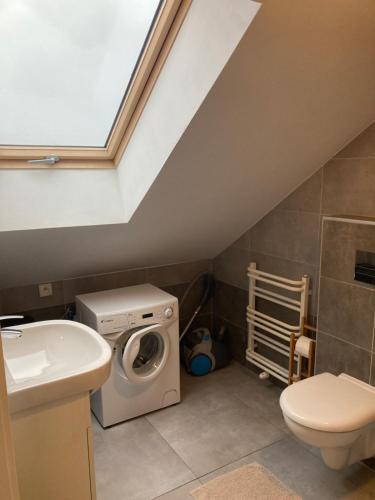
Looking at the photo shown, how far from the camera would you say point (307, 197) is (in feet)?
8.43

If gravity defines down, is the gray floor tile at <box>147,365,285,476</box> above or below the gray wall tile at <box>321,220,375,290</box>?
below

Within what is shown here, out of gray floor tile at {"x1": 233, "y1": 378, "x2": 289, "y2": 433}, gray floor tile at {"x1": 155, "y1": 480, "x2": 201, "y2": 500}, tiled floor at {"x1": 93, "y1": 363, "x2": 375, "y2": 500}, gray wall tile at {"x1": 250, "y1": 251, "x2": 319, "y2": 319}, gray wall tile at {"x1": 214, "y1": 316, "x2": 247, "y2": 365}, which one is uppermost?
gray wall tile at {"x1": 250, "y1": 251, "x2": 319, "y2": 319}

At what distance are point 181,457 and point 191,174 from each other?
159 cm

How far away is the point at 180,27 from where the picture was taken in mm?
1659

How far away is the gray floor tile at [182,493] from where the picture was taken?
2.03m

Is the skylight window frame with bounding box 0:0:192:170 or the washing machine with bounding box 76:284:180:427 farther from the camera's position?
the washing machine with bounding box 76:284:180:427

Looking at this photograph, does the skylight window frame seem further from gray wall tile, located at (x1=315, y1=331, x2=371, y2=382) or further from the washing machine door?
gray wall tile, located at (x1=315, y1=331, x2=371, y2=382)

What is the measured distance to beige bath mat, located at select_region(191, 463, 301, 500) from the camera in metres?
2.01

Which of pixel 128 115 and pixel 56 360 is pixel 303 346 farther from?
pixel 128 115

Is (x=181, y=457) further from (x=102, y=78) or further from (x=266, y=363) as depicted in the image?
(x=102, y=78)

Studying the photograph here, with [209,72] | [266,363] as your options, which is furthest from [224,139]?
[266,363]

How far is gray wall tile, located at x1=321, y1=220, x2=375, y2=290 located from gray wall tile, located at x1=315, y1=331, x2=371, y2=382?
1.23 ft

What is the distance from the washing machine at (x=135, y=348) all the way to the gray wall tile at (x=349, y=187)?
1172 mm

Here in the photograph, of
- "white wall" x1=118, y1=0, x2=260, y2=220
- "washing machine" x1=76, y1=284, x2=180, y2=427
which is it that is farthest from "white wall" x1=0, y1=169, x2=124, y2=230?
"washing machine" x1=76, y1=284, x2=180, y2=427
